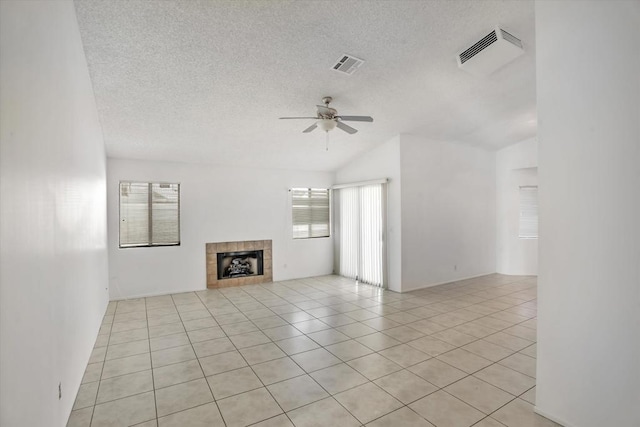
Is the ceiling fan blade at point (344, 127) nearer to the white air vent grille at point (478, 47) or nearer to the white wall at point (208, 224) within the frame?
the white air vent grille at point (478, 47)

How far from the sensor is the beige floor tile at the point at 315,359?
10.6ft

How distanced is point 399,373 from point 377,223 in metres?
3.82

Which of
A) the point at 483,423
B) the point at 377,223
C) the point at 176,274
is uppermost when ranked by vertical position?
the point at 377,223

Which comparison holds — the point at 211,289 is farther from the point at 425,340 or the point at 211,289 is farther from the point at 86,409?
the point at 425,340

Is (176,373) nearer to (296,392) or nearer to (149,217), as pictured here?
(296,392)

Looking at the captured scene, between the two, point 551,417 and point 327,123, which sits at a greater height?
point 327,123

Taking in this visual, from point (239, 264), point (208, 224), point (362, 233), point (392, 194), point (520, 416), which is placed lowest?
point (520, 416)

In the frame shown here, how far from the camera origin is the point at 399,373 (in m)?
3.06

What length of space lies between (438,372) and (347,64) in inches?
133

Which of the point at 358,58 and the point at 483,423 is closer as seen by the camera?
the point at 483,423

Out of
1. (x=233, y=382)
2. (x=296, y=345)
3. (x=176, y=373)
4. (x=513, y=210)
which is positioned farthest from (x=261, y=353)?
(x=513, y=210)

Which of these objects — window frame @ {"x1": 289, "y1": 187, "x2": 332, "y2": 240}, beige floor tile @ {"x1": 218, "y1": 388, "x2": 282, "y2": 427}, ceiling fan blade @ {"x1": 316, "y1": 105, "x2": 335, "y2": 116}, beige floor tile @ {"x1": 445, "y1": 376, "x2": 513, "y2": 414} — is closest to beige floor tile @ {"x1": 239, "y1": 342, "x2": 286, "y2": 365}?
beige floor tile @ {"x1": 218, "y1": 388, "x2": 282, "y2": 427}

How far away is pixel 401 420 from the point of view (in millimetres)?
2373

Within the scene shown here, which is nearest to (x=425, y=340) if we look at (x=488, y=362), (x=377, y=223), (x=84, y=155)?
(x=488, y=362)
